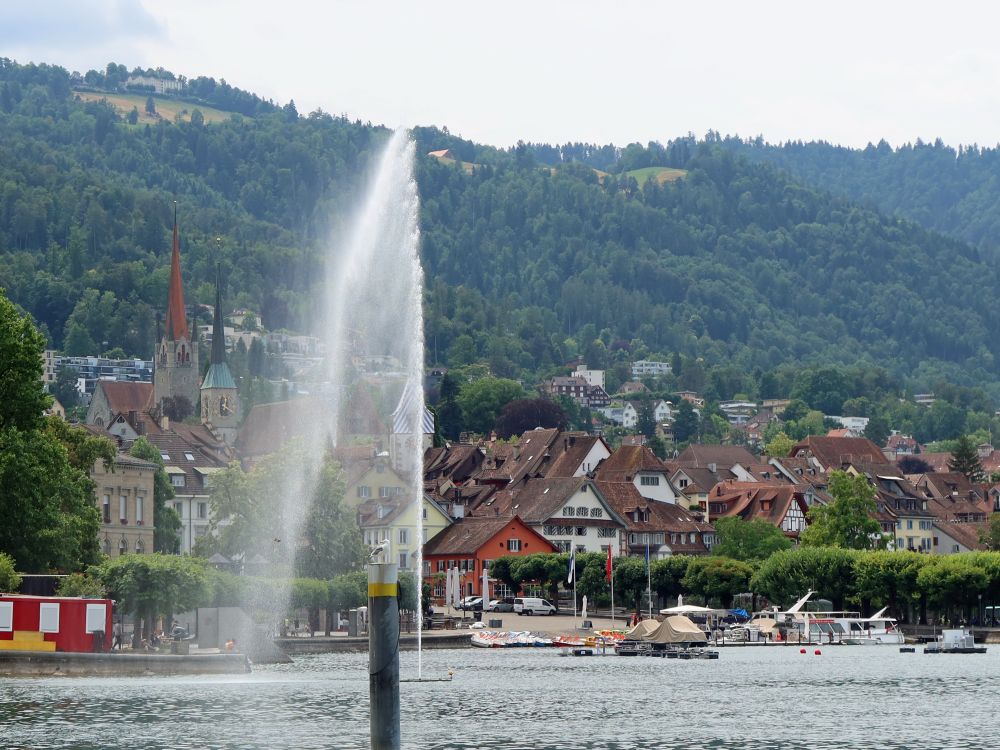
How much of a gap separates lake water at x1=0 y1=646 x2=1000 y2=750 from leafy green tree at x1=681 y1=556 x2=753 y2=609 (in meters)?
41.2

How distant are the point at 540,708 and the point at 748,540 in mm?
92825

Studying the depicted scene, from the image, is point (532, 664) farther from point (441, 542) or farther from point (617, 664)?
point (441, 542)

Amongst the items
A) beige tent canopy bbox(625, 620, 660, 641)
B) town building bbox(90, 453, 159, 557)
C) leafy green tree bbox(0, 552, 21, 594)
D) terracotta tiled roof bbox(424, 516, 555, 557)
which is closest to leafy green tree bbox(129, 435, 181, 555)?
town building bbox(90, 453, 159, 557)

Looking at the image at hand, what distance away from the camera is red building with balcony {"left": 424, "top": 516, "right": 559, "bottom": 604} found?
15950 cm

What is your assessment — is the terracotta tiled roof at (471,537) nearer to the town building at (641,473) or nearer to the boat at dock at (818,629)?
the town building at (641,473)

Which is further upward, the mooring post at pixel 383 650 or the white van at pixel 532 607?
the white van at pixel 532 607

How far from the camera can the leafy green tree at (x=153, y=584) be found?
95.8 meters

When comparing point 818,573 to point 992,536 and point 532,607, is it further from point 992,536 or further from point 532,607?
point 992,536

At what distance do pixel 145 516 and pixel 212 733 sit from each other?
236 feet

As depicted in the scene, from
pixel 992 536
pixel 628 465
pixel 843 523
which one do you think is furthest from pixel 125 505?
pixel 992 536

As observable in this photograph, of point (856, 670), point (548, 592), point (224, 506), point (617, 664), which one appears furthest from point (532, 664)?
point (548, 592)

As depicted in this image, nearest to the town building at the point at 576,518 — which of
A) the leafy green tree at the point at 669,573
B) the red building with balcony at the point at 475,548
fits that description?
the red building with balcony at the point at 475,548

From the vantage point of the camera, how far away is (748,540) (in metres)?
164

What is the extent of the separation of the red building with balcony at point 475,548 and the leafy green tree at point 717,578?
19255 mm
